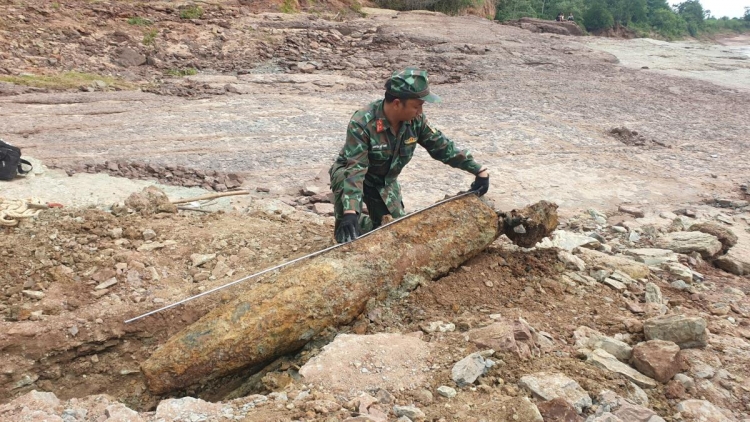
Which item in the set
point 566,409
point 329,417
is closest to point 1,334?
point 329,417

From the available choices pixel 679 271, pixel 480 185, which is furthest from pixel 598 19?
pixel 480 185

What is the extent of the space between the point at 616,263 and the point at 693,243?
1.05 m

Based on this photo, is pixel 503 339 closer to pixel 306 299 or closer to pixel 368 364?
pixel 368 364

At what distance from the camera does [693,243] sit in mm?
4609

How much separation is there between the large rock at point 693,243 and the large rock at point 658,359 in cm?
218

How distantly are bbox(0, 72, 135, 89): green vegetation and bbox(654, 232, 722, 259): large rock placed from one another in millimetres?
9111

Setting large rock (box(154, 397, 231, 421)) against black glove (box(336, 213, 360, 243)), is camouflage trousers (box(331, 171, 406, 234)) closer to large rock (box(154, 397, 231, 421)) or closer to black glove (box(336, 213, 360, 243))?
black glove (box(336, 213, 360, 243))

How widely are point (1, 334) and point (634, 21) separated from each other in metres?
43.5

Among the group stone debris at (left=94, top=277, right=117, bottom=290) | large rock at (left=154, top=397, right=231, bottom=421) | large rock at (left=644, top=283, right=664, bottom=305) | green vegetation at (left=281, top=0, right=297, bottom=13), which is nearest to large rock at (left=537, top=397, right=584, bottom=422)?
large rock at (left=154, top=397, right=231, bottom=421)

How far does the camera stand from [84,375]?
3.30 m

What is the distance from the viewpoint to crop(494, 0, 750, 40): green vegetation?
30.8 m

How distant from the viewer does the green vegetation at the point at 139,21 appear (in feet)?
42.8

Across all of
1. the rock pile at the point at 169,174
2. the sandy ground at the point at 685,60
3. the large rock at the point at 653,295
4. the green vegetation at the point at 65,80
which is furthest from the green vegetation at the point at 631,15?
the large rock at the point at 653,295

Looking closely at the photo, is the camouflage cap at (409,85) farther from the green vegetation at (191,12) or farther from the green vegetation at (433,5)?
the green vegetation at (433,5)
